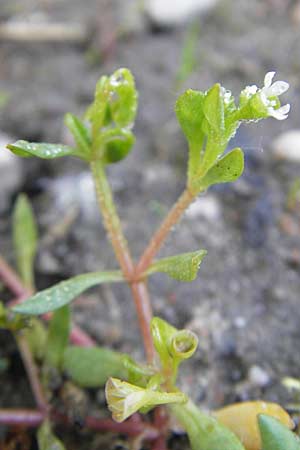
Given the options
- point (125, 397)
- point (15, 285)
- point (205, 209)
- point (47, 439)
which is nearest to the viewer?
point (125, 397)

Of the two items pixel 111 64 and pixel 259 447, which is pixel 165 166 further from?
pixel 259 447

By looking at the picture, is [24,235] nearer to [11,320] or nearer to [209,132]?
[11,320]

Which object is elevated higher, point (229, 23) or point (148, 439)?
point (229, 23)

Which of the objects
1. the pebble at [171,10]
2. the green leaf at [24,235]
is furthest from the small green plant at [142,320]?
the pebble at [171,10]

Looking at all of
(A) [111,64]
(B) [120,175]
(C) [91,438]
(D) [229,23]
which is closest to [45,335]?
(C) [91,438]

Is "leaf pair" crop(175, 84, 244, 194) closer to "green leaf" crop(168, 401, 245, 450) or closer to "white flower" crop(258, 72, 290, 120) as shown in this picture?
"white flower" crop(258, 72, 290, 120)

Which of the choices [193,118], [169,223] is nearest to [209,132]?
[193,118]

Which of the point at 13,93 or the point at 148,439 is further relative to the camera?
the point at 13,93

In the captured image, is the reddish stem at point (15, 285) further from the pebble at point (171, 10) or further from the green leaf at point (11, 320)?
the pebble at point (171, 10)
